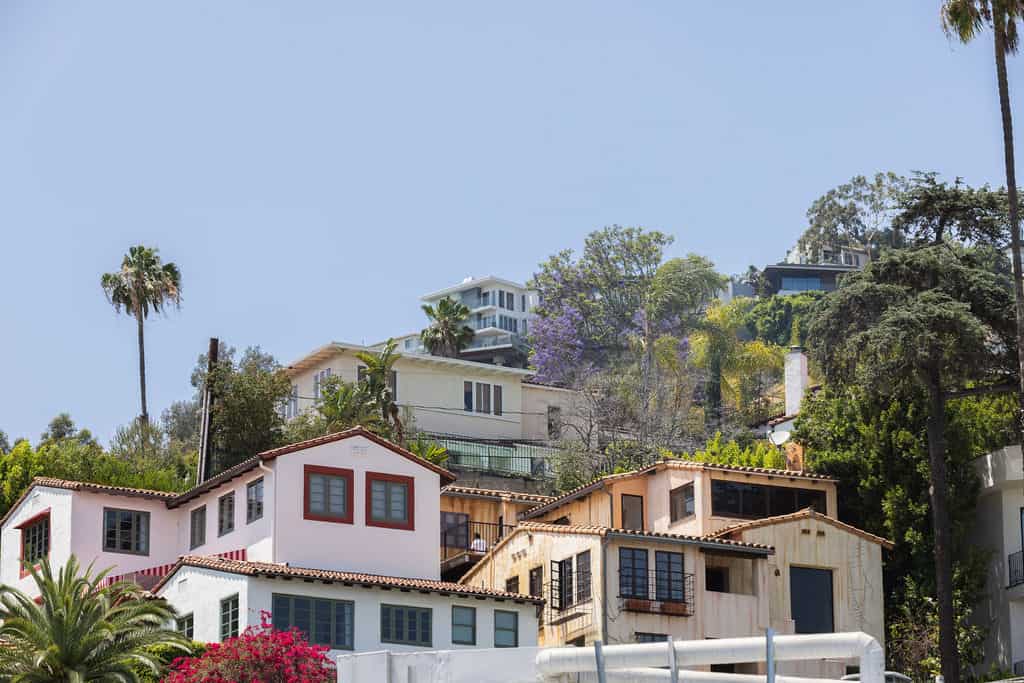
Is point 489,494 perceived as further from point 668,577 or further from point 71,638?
point 71,638

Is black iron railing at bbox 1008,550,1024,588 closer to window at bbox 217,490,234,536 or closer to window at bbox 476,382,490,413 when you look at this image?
window at bbox 217,490,234,536

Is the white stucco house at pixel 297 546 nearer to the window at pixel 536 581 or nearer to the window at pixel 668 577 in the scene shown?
the window at pixel 536 581

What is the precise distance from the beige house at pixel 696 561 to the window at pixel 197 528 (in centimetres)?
948

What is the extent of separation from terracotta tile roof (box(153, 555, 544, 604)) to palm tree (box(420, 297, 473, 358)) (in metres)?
63.0

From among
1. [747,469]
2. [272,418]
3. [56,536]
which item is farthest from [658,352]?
[56,536]

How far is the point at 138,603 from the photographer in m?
41.3

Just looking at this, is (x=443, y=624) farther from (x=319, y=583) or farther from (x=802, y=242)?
(x=802, y=242)

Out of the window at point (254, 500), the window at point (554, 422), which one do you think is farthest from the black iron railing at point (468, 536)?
the window at point (554, 422)

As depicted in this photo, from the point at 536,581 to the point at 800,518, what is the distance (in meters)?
8.52

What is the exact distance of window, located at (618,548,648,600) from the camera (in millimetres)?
51406

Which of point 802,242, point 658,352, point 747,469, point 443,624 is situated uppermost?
point 802,242

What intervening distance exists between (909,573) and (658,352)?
53.6 m

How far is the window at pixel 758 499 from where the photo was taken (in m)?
57.5

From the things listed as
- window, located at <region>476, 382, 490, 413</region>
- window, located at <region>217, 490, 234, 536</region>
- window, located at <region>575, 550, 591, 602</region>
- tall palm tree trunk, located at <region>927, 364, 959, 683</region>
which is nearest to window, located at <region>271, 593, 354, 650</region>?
window, located at <region>217, 490, 234, 536</region>
